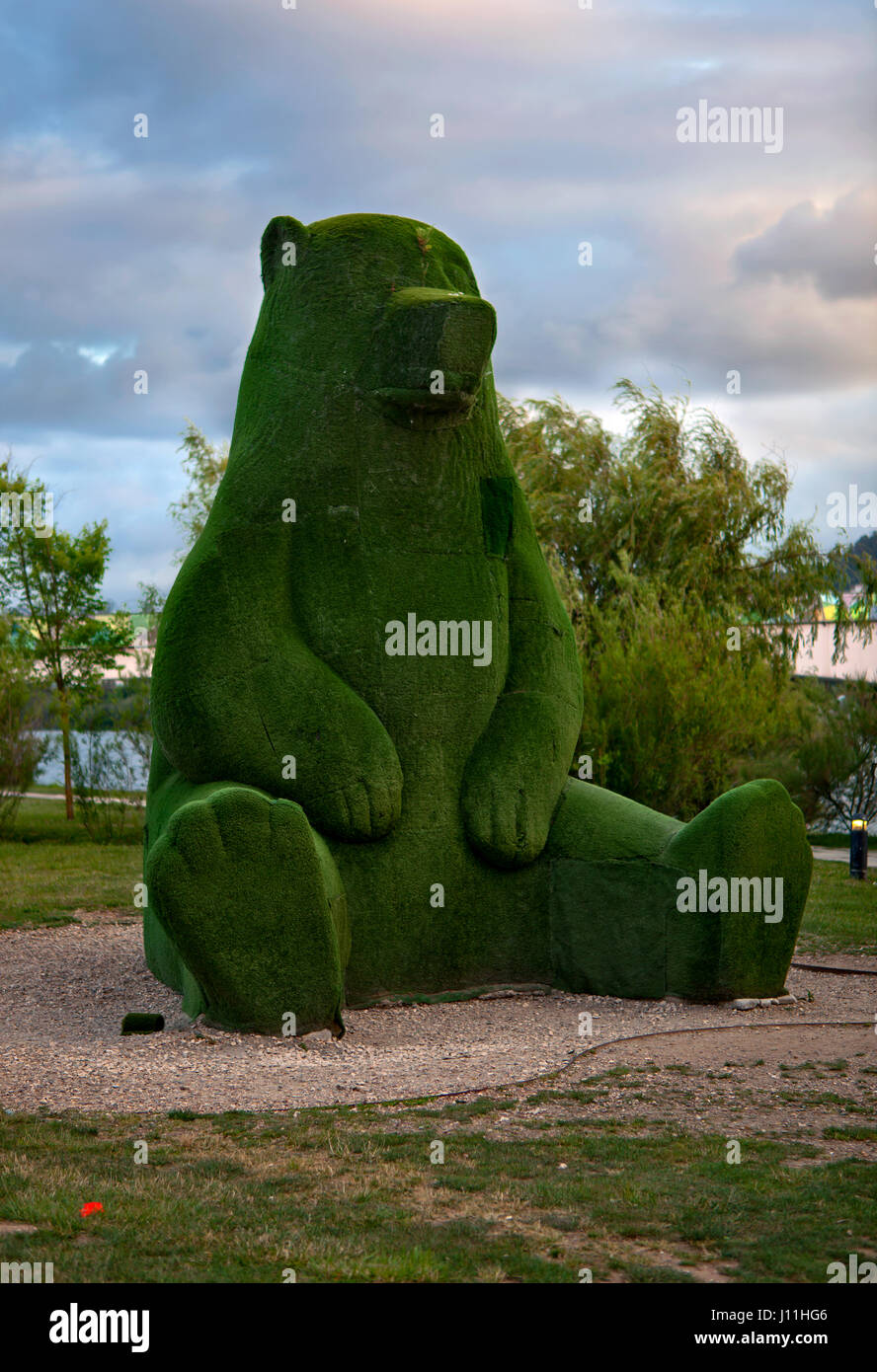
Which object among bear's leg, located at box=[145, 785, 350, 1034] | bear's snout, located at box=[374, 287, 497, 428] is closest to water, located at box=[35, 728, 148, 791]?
bear's snout, located at box=[374, 287, 497, 428]

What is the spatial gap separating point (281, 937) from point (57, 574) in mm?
13689

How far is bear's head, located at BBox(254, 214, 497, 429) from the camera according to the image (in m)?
6.40

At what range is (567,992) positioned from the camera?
6.86 m

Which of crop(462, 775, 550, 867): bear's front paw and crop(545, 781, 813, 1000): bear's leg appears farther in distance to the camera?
crop(462, 775, 550, 867): bear's front paw

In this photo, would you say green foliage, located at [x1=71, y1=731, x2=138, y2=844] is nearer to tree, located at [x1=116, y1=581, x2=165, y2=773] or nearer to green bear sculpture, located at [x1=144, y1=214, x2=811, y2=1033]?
tree, located at [x1=116, y1=581, x2=165, y2=773]

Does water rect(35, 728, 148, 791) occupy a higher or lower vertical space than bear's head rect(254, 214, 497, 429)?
lower

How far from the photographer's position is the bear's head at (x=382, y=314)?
21.0 feet

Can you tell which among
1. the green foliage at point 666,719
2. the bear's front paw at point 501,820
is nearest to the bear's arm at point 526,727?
the bear's front paw at point 501,820

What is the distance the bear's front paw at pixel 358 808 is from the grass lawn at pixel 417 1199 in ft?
5.71

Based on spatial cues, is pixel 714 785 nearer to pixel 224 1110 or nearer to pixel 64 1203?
pixel 224 1110

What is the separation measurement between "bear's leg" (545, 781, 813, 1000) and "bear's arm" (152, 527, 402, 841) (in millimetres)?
1070

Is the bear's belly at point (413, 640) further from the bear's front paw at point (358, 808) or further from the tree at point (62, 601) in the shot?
the tree at point (62, 601)

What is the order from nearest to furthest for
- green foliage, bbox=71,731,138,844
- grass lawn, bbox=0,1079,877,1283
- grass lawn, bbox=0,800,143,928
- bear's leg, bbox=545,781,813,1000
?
grass lawn, bbox=0,1079,877,1283, bear's leg, bbox=545,781,813,1000, grass lawn, bbox=0,800,143,928, green foliage, bbox=71,731,138,844
